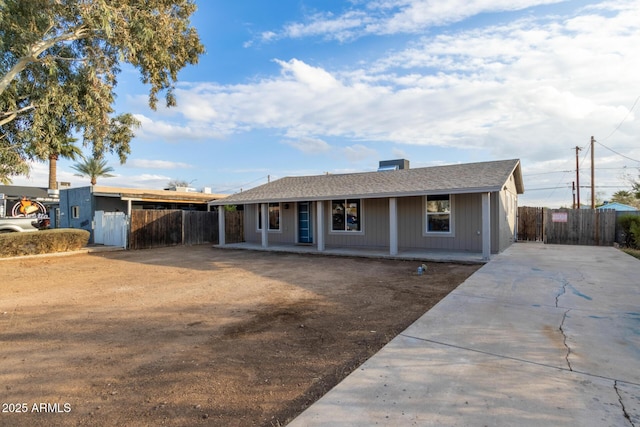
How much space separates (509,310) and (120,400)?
5.33 m

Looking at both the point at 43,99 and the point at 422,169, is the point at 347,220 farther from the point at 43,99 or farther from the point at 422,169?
the point at 43,99

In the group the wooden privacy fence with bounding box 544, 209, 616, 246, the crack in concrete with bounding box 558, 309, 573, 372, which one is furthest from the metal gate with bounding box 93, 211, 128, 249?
the wooden privacy fence with bounding box 544, 209, 616, 246

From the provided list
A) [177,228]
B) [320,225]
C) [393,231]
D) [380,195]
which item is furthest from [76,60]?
[393,231]

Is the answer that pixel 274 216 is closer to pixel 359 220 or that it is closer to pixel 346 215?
pixel 346 215

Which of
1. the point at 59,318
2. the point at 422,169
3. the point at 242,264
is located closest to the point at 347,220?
the point at 422,169

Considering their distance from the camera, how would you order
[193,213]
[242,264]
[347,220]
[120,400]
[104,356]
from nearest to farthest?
[120,400] → [104,356] → [242,264] → [347,220] → [193,213]

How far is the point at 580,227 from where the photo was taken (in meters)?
15.8

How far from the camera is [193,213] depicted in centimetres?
1852

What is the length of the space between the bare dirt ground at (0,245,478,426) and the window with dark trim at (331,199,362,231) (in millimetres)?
5111

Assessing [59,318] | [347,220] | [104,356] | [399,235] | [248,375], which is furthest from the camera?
[347,220]

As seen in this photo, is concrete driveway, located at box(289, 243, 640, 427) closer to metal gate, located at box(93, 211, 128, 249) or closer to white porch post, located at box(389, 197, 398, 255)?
white porch post, located at box(389, 197, 398, 255)

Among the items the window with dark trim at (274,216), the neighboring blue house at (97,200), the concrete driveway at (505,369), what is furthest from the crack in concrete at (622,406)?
the neighboring blue house at (97,200)

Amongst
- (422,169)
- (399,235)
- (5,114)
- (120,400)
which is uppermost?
(5,114)

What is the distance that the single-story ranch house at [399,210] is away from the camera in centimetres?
1183
